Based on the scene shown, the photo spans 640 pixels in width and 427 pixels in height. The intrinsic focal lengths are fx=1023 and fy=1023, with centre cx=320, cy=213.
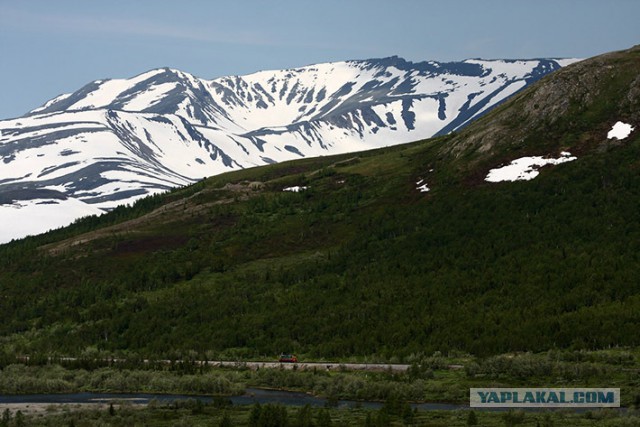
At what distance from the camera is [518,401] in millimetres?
92375

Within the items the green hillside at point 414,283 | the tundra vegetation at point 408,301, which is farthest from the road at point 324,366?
the green hillside at point 414,283

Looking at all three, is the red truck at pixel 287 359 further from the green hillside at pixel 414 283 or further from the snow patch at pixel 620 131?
the snow patch at pixel 620 131

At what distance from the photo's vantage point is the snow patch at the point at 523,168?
188 m

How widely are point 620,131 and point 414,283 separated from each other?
62.2 meters

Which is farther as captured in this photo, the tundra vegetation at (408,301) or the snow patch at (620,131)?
the snow patch at (620,131)

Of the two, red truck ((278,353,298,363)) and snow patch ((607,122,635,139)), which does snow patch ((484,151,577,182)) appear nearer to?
snow patch ((607,122,635,139))

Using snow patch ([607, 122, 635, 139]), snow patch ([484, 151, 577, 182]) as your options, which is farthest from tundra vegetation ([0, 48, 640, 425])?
snow patch ([607, 122, 635, 139])

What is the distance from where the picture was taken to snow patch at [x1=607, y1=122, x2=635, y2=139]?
18962 cm

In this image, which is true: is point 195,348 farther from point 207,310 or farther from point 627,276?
point 627,276

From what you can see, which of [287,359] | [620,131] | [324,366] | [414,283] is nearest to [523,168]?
[620,131]

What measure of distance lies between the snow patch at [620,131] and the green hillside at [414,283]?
1243mm

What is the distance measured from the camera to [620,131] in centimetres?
19112

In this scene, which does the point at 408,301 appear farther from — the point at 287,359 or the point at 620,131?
the point at 620,131

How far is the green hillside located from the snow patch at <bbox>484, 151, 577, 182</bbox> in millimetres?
2234
